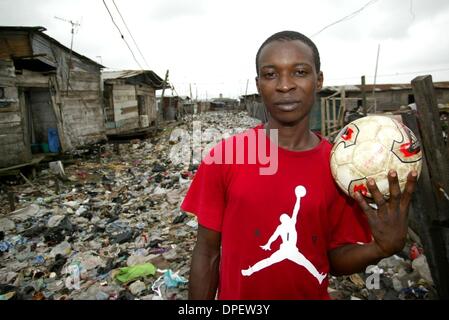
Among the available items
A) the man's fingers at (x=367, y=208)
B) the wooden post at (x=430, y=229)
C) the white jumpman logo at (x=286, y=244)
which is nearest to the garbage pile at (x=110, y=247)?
the wooden post at (x=430, y=229)

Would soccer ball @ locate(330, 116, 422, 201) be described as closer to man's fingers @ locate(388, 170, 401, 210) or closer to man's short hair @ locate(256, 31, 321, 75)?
man's fingers @ locate(388, 170, 401, 210)

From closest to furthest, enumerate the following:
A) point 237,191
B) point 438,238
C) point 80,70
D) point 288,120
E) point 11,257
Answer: point 237,191
point 288,120
point 438,238
point 11,257
point 80,70

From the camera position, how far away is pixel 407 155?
4.44 ft

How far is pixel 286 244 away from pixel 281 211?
16 centimetres

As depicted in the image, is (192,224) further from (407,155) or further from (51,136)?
(51,136)

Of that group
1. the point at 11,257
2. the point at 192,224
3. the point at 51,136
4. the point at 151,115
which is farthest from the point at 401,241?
the point at 151,115

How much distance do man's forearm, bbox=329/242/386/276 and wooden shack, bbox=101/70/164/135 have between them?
48.4 feet

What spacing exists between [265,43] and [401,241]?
1.12m

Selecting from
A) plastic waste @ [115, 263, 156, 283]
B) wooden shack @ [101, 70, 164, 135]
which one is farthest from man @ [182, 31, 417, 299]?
wooden shack @ [101, 70, 164, 135]

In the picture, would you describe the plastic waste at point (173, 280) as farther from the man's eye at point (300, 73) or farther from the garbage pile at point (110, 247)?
the man's eye at point (300, 73)

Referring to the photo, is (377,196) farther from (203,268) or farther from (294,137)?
(203,268)

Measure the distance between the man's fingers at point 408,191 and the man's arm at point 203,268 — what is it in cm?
81

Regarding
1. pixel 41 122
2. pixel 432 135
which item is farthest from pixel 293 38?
pixel 41 122

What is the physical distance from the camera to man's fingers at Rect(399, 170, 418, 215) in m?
1.21
